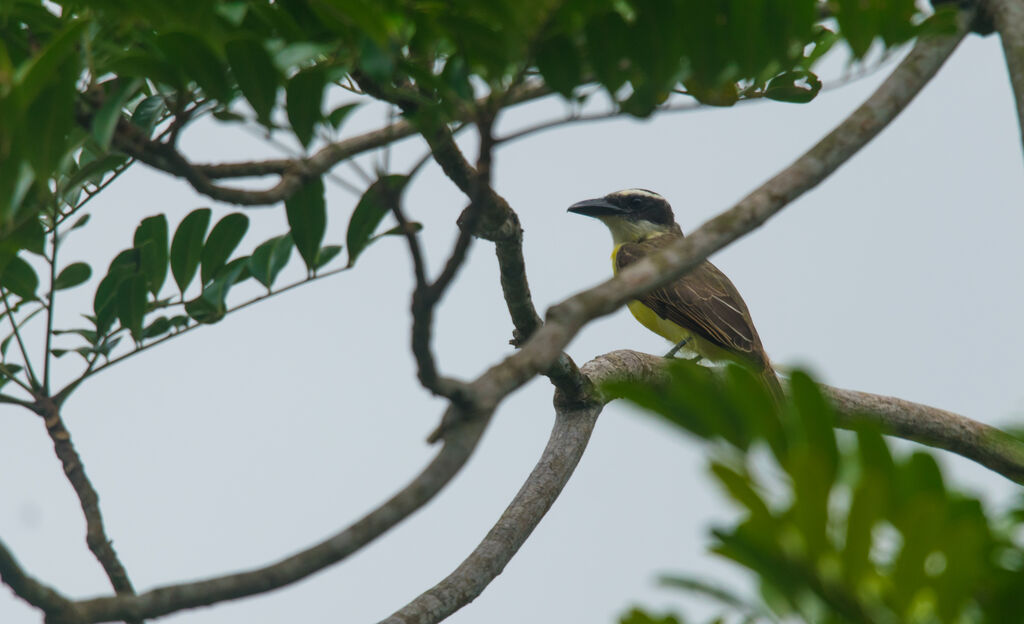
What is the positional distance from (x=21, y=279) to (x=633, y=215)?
237 inches

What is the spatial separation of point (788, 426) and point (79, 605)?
84cm

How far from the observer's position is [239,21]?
5.37 ft

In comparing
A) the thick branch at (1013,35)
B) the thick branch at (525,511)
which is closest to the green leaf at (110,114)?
the thick branch at (525,511)

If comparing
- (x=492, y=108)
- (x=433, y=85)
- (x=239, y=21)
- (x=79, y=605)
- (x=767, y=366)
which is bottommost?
(x=79, y=605)

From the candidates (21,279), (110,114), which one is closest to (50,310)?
(21,279)

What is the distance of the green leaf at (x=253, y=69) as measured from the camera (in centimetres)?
157

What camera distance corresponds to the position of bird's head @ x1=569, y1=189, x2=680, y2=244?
313 inches

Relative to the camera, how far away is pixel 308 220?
2.29 metres

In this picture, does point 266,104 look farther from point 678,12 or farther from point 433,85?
point 678,12

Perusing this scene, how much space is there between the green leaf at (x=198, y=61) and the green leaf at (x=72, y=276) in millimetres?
1030

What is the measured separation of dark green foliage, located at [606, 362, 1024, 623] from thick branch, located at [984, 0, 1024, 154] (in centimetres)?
147

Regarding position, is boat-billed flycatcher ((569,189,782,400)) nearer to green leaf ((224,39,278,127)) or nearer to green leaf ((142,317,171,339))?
green leaf ((142,317,171,339))

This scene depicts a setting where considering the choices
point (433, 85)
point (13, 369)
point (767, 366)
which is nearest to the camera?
point (433, 85)

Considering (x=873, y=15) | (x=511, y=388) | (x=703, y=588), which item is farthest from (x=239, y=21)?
(x=703, y=588)
